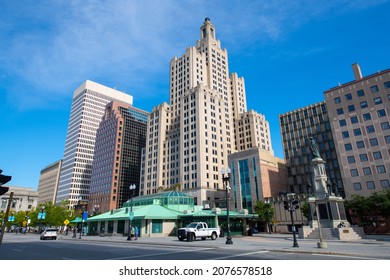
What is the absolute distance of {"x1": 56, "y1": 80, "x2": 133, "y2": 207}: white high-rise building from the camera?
157 metres

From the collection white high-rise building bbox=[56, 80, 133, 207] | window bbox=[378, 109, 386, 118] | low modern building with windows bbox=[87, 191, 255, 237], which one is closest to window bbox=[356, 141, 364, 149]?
window bbox=[378, 109, 386, 118]

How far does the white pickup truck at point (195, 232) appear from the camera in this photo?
3042 centimetres

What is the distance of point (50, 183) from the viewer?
607 feet

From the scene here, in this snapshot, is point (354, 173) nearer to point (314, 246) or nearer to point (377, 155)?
point (377, 155)

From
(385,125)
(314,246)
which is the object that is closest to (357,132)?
(385,125)

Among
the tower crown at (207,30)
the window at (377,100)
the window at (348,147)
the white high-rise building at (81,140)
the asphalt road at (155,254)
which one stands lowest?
the asphalt road at (155,254)

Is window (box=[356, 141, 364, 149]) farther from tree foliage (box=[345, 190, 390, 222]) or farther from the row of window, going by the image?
tree foliage (box=[345, 190, 390, 222])

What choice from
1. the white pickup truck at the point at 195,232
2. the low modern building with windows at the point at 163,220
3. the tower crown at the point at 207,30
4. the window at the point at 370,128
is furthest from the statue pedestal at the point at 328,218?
the tower crown at the point at 207,30

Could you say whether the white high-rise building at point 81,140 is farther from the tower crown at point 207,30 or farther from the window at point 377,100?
the window at point 377,100

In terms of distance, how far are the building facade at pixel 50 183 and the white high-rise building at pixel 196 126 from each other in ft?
326

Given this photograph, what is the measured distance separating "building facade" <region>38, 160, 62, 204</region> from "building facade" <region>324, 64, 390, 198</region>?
575 feet

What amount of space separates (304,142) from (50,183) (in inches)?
6759
